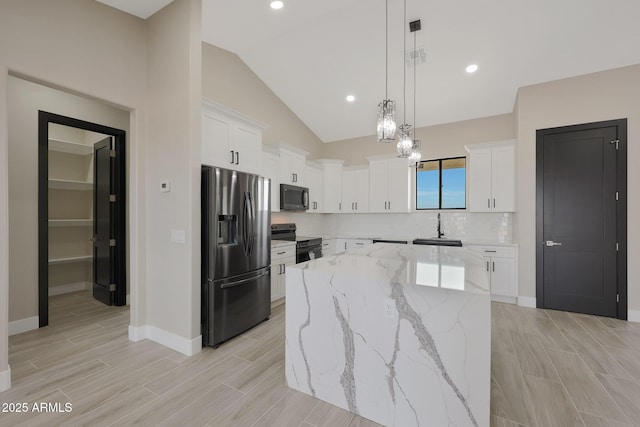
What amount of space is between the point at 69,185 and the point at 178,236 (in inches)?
120

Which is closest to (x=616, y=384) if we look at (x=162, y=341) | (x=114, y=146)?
(x=162, y=341)

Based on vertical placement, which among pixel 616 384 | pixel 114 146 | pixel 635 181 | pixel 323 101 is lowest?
pixel 616 384

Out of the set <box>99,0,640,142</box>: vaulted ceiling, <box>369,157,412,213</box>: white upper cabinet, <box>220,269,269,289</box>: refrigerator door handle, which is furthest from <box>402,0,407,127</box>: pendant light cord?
<box>220,269,269,289</box>: refrigerator door handle

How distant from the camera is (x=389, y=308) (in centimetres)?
168

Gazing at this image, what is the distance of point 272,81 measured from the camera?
186 inches

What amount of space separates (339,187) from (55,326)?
15.5 feet

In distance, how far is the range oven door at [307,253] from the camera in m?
4.52

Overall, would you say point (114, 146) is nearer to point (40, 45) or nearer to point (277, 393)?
point (40, 45)

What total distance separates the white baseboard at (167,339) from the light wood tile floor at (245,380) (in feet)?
0.20

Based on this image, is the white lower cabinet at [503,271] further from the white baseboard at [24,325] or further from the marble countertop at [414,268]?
the white baseboard at [24,325]

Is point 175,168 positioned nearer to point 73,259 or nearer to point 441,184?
point 73,259

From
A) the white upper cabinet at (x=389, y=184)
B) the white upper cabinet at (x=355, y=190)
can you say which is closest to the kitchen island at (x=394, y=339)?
the white upper cabinet at (x=389, y=184)

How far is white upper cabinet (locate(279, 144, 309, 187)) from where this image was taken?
4742mm

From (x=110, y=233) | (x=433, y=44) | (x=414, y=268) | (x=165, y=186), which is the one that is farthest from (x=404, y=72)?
(x=110, y=233)
